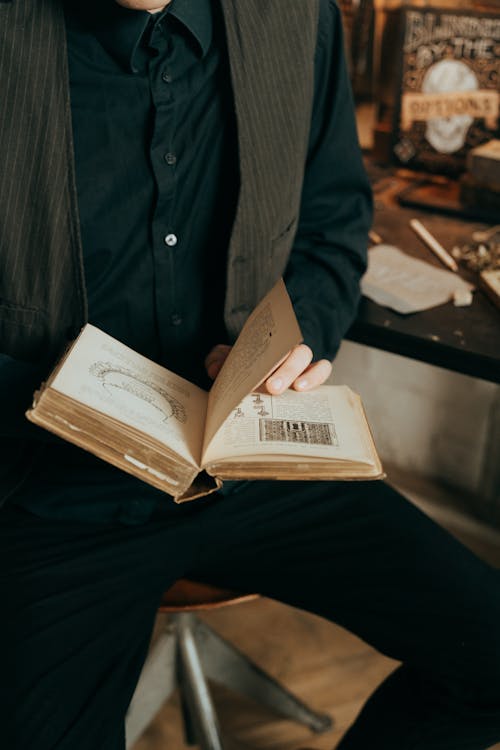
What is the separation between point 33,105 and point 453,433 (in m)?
1.40

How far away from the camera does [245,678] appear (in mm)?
1503

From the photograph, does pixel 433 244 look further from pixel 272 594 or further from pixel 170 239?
pixel 272 594

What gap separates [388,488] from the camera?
46.4 inches

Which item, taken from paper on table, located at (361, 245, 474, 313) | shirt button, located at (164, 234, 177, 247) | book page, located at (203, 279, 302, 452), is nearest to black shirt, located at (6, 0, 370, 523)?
shirt button, located at (164, 234, 177, 247)

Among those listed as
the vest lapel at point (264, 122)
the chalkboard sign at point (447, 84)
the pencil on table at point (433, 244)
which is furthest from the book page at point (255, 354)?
the chalkboard sign at point (447, 84)

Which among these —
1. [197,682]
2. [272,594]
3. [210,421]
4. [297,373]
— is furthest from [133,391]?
[197,682]

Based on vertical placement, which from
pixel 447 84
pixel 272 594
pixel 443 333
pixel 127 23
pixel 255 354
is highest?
pixel 127 23

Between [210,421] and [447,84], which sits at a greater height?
[447,84]

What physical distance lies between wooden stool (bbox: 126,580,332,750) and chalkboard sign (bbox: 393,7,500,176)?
1083 mm

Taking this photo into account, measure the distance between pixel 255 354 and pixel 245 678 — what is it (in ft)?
2.91

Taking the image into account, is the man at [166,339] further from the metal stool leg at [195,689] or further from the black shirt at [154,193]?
the metal stool leg at [195,689]

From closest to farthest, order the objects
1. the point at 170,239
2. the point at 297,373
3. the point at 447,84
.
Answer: the point at 297,373 < the point at 170,239 < the point at 447,84

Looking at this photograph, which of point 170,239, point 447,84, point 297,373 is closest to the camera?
point 297,373

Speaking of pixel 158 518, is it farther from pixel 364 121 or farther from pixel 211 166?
pixel 364 121
